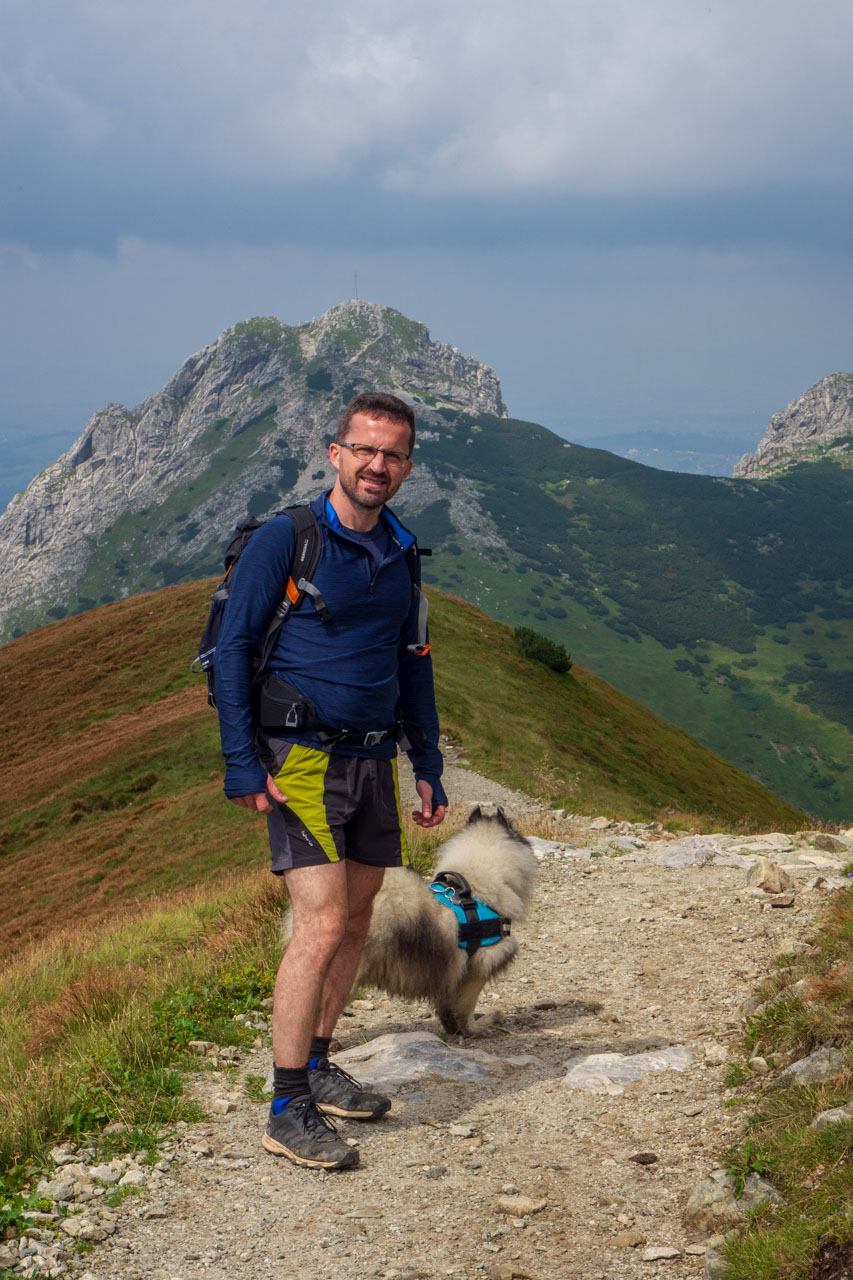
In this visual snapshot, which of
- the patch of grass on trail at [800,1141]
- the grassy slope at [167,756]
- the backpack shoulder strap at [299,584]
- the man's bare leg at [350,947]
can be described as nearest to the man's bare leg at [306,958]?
the man's bare leg at [350,947]

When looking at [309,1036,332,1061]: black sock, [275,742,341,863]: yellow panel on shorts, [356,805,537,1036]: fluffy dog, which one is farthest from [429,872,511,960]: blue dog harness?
[275,742,341,863]: yellow panel on shorts

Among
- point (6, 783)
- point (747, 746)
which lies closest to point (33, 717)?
point (6, 783)

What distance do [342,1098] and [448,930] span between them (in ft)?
4.41

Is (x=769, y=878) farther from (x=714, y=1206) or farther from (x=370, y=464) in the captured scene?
(x=370, y=464)

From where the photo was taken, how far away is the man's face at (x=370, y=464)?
15.3ft

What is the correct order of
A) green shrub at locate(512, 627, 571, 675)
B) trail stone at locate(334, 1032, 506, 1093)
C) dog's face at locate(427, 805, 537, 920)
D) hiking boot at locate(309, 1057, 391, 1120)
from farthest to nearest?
1. green shrub at locate(512, 627, 571, 675)
2. dog's face at locate(427, 805, 537, 920)
3. trail stone at locate(334, 1032, 506, 1093)
4. hiking boot at locate(309, 1057, 391, 1120)

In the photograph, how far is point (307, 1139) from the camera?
4492mm

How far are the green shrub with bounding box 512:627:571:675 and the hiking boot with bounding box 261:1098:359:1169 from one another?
42284 mm

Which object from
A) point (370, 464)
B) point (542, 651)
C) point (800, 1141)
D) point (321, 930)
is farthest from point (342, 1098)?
point (542, 651)

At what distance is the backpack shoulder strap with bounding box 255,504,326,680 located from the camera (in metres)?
4.51

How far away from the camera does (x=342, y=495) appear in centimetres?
473

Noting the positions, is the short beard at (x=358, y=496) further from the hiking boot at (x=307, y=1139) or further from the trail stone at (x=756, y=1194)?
the trail stone at (x=756, y=1194)

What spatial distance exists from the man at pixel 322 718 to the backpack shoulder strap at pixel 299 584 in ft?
0.09

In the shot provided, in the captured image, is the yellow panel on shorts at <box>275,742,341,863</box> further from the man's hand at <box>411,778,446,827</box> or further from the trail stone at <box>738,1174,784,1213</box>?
the trail stone at <box>738,1174,784,1213</box>
